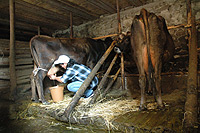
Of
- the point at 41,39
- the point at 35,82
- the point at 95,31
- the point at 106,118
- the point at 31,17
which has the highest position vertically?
the point at 31,17

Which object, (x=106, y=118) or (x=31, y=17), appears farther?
(x=31, y=17)

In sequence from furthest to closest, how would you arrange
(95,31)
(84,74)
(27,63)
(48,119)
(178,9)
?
(95,31) → (27,63) → (178,9) → (84,74) → (48,119)

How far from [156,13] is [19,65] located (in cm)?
582

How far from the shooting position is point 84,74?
146 inches

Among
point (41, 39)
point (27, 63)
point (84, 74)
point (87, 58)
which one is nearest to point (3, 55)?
point (27, 63)

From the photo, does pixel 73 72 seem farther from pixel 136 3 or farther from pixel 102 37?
pixel 136 3

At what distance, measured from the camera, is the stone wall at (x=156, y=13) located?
4492 mm

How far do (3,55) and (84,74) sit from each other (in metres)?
3.64

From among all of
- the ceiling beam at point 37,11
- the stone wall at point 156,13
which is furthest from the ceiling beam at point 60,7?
the stone wall at point 156,13

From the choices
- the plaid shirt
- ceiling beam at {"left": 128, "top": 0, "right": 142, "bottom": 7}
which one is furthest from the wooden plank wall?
ceiling beam at {"left": 128, "top": 0, "right": 142, "bottom": 7}

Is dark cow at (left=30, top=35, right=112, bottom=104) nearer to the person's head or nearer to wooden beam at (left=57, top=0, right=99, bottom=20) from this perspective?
the person's head

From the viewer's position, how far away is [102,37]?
476 cm

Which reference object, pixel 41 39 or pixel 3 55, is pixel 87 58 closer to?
pixel 41 39

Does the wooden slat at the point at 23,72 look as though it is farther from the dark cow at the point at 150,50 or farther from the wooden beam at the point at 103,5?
the dark cow at the point at 150,50
